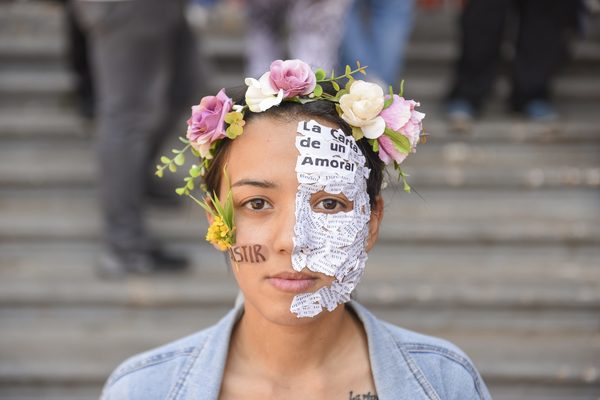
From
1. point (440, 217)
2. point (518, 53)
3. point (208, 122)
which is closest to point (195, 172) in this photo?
point (208, 122)

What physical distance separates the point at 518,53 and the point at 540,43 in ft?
0.44

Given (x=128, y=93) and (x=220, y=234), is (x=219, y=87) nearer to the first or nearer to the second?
(x=128, y=93)

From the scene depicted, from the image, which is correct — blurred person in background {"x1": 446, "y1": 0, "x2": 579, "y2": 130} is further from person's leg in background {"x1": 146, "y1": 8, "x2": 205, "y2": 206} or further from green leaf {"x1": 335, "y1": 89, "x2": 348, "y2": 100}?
green leaf {"x1": 335, "y1": 89, "x2": 348, "y2": 100}

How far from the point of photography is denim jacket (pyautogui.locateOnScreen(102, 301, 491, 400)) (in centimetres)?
187

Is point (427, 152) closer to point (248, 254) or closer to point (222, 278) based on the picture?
point (222, 278)

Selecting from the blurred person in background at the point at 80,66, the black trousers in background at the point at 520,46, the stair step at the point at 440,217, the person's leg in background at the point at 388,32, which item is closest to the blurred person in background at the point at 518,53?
the black trousers in background at the point at 520,46

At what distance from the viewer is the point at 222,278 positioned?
4.33m

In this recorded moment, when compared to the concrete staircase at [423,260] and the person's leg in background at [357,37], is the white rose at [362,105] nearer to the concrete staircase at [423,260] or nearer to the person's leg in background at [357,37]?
the concrete staircase at [423,260]

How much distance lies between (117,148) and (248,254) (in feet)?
7.73

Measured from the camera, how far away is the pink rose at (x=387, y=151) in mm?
1903

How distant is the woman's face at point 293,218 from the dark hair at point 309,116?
2cm

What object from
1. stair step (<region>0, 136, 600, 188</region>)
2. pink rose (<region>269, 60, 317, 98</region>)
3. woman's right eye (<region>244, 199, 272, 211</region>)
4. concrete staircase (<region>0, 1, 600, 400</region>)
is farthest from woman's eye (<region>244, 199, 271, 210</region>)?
stair step (<region>0, 136, 600, 188</region>)

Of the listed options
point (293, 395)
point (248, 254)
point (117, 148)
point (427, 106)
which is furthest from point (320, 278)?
point (427, 106)

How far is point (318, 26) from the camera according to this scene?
15.0ft
